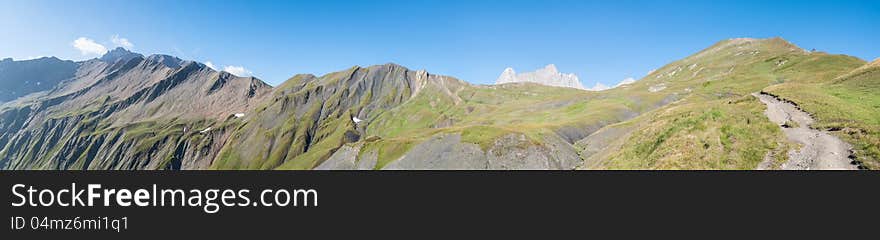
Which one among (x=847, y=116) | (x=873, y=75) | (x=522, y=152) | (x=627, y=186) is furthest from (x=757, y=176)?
(x=873, y=75)

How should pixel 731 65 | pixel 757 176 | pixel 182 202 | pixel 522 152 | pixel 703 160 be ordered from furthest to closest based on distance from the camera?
pixel 731 65 < pixel 522 152 < pixel 703 160 < pixel 757 176 < pixel 182 202

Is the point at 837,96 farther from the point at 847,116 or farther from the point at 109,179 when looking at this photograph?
the point at 109,179

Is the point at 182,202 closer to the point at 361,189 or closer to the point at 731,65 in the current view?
the point at 361,189

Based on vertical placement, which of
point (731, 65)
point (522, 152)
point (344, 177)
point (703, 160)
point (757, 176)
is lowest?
point (757, 176)

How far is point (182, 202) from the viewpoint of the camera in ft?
49.9

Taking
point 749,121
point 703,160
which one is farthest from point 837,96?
point 703,160

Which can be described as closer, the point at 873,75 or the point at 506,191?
the point at 506,191

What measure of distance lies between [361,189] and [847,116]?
5223cm

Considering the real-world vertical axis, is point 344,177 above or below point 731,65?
below

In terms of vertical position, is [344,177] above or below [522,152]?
below

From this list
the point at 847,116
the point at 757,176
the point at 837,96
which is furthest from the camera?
the point at 837,96

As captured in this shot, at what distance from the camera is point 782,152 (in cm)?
3170

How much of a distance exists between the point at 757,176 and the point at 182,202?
960 inches

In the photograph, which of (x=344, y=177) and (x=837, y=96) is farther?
(x=837, y=96)
